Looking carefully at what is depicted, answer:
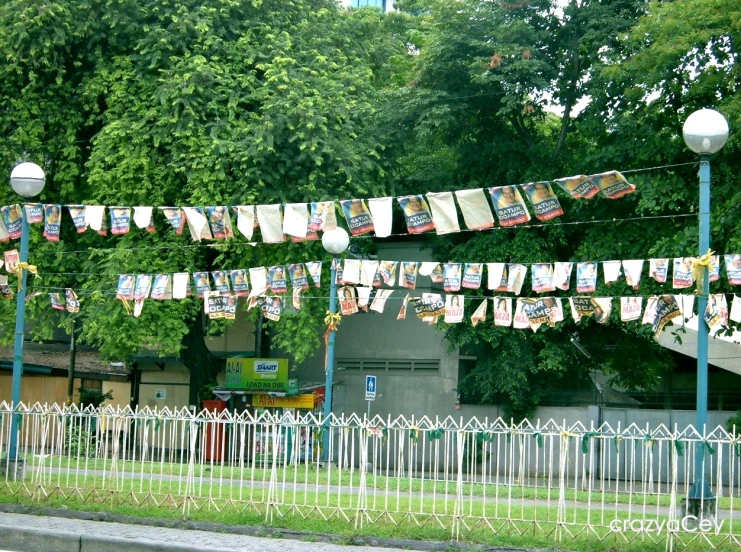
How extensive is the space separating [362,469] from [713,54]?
1502 centimetres

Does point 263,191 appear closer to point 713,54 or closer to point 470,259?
point 470,259

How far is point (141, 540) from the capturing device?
432 inches

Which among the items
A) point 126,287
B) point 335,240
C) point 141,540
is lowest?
point 141,540

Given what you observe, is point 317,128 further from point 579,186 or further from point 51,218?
point 579,186

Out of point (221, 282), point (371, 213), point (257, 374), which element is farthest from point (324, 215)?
point (257, 374)

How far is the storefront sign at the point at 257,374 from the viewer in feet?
95.5

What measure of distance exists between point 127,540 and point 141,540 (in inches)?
5.9

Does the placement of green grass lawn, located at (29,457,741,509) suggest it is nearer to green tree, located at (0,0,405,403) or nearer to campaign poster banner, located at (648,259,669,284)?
campaign poster banner, located at (648,259,669,284)

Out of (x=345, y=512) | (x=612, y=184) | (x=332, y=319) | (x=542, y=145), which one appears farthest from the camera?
(x=542, y=145)

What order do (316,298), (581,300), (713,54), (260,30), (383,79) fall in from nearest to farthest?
(581,300) → (713,54) → (316,298) → (260,30) → (383,79)

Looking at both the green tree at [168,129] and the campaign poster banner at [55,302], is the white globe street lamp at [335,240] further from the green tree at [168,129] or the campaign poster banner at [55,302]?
the campaign poster banner at [55,302]

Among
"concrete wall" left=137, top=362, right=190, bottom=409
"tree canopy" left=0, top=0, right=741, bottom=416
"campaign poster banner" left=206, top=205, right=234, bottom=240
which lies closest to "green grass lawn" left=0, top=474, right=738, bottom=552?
"campaign poster banner" left=206, top=205, right=234, bottom=240

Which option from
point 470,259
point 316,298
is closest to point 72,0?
point 316,298

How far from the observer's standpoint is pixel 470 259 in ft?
88.0
